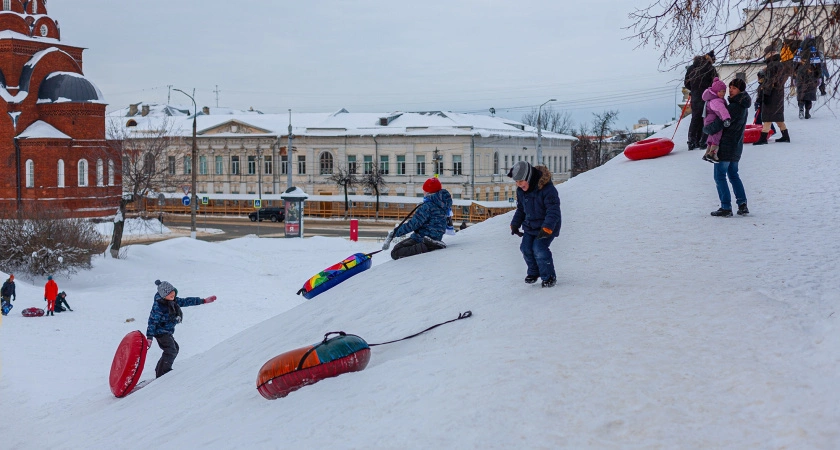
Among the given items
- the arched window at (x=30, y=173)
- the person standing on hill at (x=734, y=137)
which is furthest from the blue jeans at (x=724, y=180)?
the arched window at (x=30, y=173)

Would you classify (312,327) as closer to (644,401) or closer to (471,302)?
(471,302)

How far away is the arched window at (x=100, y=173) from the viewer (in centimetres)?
5571

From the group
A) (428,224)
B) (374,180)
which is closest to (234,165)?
(374,180)

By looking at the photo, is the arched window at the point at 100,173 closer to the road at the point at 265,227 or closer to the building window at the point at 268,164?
the road at the point at 265,227

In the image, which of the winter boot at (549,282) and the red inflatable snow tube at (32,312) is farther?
the red inflatable snow tube at (32,312)

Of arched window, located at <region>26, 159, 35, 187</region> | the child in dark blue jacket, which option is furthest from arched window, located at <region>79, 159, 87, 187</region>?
the child in dark blue jacket

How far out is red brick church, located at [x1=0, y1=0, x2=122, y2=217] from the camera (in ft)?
176

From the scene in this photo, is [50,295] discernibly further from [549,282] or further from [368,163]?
[368,163]

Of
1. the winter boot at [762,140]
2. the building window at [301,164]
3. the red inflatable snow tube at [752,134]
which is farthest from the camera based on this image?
the building window at [301,164]

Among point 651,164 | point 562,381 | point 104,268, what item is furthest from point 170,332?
point 104,268

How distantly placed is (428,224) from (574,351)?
280 inches

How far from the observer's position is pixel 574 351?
7.09 m

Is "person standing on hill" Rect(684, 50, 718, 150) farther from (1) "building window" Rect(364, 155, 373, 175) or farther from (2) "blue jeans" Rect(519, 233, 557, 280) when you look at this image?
(1) "building window" Rect(364, 155, 373, 175)

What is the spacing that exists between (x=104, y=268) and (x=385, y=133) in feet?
135
